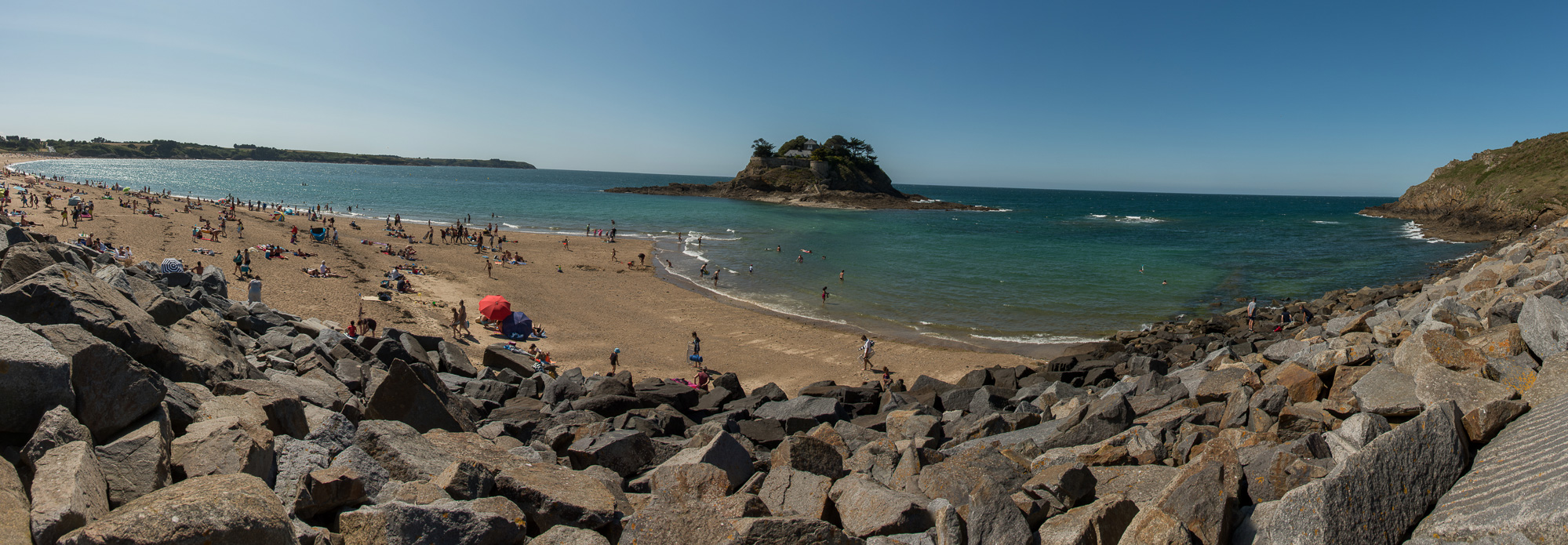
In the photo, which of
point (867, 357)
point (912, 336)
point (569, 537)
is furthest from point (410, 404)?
point (912, 336)

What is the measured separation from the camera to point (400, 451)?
16.2 ft

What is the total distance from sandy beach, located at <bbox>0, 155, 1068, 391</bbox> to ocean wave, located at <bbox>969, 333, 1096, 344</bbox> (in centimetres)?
219

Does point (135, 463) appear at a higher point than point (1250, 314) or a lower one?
higher

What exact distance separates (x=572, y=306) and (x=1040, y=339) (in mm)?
16748

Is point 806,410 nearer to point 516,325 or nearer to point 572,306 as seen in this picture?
point 516,325

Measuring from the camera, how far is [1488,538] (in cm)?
328

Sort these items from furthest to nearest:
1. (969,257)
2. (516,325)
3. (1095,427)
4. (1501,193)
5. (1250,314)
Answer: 1. (1501,193)
2. (969,257)
3. (1250,314)
4. (516,325)
5. (1095,427)

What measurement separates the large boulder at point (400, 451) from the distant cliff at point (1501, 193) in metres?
65.9

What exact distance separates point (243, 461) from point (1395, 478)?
22.1ft

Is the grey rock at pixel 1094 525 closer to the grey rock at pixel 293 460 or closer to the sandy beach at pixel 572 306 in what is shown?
the grey rock at pixel 293 460

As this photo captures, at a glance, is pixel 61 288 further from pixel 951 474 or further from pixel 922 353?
pixel 922 353

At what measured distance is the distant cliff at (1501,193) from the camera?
5216cm

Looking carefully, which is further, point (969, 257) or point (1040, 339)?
point (969, 257)

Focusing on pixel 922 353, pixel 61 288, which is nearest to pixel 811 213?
pixel 922 353
